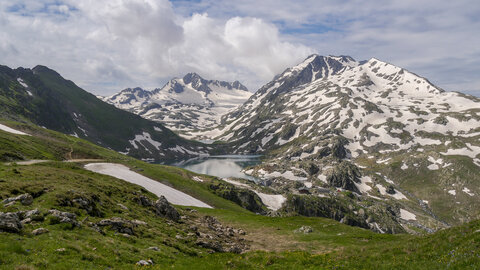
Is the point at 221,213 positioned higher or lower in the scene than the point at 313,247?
lower

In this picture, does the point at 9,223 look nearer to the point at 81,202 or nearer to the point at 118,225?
the point at 118,225

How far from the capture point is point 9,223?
1662 centimetres

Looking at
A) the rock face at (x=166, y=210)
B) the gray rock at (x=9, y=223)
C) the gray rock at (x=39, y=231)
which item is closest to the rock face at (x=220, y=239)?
the rock face at (x=166, y=210)

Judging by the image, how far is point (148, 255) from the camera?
65.6 feet

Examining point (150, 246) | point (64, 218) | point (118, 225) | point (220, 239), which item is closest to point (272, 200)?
point (220, 239)

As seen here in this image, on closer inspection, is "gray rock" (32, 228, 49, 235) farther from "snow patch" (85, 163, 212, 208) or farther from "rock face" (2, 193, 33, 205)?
"snow patch" (85, 163, 212, 208)

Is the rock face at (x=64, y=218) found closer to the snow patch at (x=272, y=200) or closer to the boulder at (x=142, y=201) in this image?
the boulder at (x=142, y=201)

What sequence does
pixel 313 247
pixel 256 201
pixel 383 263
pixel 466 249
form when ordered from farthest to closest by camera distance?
1. pixel 256 201
2. pixel 313 247
3. pixel 383 263
4. pixel 466 249

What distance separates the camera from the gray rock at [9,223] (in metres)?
16.4

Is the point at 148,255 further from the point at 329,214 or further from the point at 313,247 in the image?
the point at 329,214

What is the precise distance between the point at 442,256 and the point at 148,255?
2016 cm

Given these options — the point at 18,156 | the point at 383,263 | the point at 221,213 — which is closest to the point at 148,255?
the point at 383,263

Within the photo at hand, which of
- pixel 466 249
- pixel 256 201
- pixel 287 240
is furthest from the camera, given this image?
pixel 256 201

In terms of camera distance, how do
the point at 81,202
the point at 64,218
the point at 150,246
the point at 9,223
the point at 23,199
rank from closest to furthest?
1. the point at 9,223
2. the point at 64,218
3. the point at 23,199
4. the point at 150,246
5. the point at 81,202
